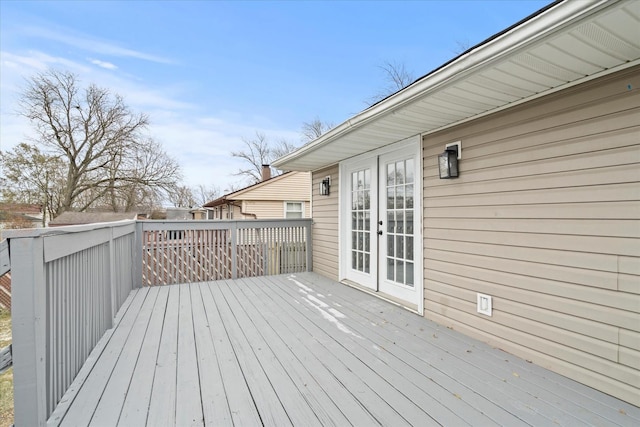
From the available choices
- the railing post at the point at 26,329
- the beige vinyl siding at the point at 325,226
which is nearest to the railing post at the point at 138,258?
the beige vinyl siding at the point at 325,226

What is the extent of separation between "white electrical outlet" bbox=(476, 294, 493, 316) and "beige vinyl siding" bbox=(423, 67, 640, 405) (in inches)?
1.7

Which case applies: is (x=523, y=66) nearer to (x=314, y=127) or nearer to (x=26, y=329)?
(x=26, y=329)

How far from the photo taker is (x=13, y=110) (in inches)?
571

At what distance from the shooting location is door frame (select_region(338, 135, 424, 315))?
334 cm

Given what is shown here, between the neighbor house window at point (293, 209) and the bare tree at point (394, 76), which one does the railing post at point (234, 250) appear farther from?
the bare tree at point (394, 76)

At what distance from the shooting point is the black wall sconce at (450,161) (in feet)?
9.52

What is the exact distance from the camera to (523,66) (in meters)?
1.83

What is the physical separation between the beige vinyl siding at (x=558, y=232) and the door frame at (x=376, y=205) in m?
0.39

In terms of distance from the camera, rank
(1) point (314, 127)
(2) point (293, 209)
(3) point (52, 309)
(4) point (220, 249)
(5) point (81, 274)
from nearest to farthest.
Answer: (3) point (52, 309), (5) point (81, 274), (4) point (220, 249), (2) point (293, 209), (1) point (314, 127)

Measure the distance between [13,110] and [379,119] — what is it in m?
19.4

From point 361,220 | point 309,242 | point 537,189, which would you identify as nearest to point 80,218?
point 309,242

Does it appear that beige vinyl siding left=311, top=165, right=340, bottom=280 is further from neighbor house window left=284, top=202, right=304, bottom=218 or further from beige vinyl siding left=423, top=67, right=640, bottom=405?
neighbor house window left=284, top=202, right=304, bottom=218

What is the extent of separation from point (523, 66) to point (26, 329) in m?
2.88

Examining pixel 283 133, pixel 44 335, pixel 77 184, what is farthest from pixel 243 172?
pixel 44 335
